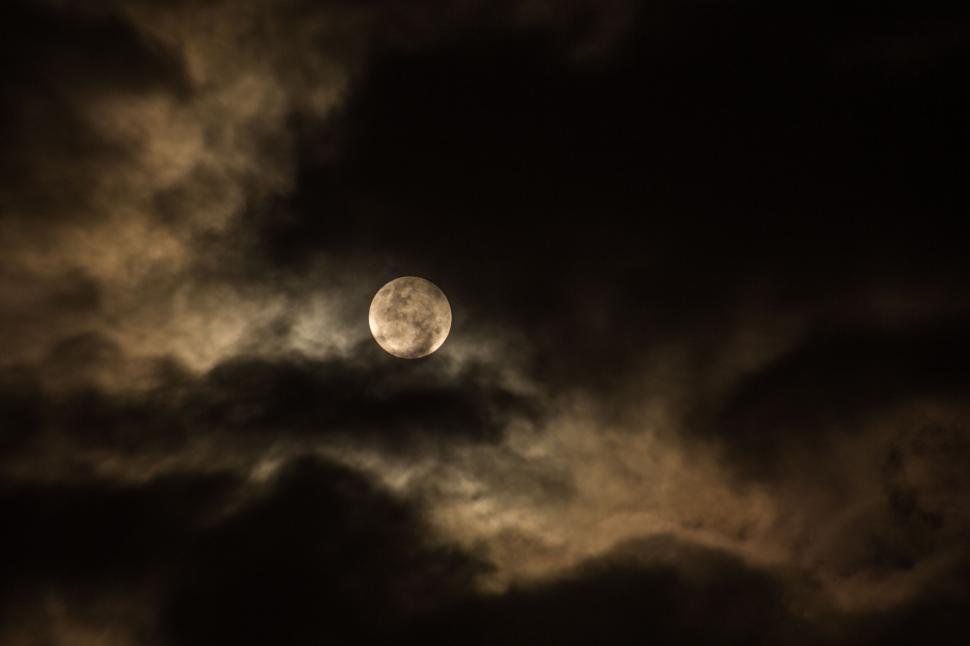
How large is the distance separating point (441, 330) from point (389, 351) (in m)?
3.73

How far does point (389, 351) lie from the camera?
80.4 ft

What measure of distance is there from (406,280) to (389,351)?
196 inches

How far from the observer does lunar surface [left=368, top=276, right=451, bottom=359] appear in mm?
24125

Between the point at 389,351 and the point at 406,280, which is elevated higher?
the point at 406,280

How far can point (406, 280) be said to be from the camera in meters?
25.3

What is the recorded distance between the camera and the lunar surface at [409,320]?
79.2 ft

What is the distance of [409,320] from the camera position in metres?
24.2

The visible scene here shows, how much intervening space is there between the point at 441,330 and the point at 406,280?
428 centimetres

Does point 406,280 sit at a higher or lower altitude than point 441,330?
higher

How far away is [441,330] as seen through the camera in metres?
24.7
